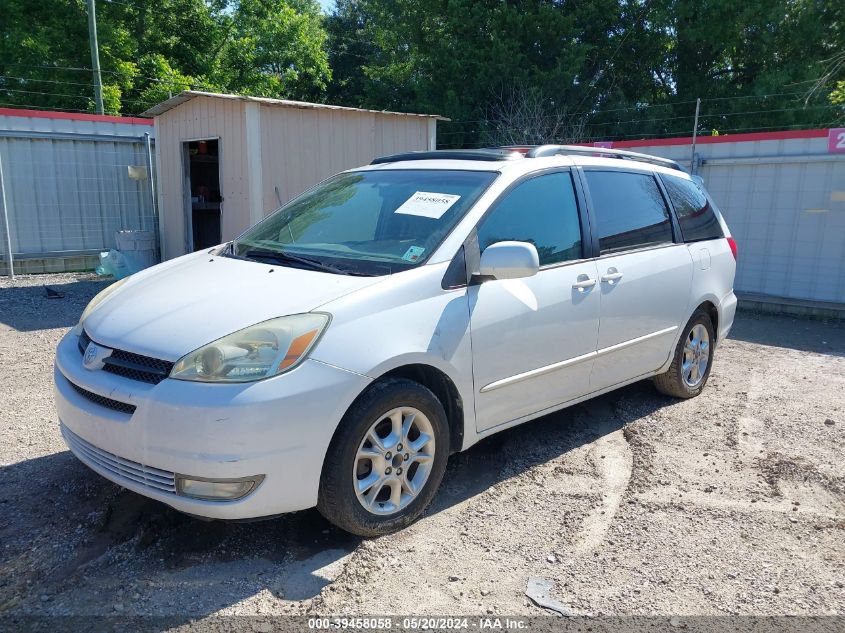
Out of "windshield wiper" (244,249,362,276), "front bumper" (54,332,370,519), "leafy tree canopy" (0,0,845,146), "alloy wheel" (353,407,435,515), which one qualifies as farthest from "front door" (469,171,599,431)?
"leafy tree canopy" (0,0,845,146)

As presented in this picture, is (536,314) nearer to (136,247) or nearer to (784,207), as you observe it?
(784,207)

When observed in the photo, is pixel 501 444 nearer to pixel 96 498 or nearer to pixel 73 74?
pixel 96 498

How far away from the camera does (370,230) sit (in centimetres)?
396

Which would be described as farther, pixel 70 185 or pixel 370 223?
pixel 70 185

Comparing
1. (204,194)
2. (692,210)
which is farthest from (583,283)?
(204,194)

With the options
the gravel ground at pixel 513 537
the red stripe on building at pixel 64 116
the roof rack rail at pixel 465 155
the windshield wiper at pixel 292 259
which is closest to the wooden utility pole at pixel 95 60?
the red stripe on building at pixel 64 116

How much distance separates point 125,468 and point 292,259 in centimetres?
134

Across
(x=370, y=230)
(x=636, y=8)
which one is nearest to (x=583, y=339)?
(x=370, y=230)

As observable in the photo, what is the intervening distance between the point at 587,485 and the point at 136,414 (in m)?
2.49

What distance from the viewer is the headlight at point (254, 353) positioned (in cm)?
286

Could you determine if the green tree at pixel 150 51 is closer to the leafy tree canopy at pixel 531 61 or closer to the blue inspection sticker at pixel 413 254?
the leafy tree canopy at pixel 531 61

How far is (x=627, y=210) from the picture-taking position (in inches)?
186

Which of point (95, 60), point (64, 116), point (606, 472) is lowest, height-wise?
point (606, 472)

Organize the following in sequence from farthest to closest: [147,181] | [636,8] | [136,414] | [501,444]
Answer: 1. [636,8]
2. [147,181]
3. [501,444]
4. [136,414]
